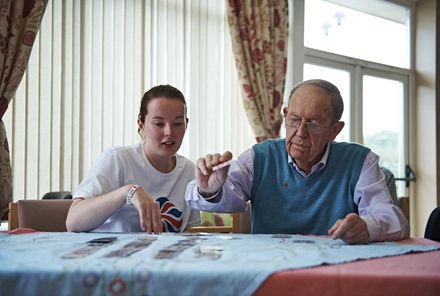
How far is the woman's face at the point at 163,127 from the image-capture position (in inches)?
74.2

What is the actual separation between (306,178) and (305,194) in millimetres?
58

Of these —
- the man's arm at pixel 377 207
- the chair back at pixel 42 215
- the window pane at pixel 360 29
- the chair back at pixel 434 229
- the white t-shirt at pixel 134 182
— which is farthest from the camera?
the window pane at pixel 360 29

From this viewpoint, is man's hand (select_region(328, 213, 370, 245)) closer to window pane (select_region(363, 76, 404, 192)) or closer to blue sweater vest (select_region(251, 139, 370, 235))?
blue sweater vest (select_region(251, 139, 370, 235))

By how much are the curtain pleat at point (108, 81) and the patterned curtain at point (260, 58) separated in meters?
0.12

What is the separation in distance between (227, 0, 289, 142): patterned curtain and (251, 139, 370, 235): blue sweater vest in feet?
8.97

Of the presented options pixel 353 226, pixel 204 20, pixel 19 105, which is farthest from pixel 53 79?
pixel 353 226

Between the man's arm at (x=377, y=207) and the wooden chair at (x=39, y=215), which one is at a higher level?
the man's arm at (x=377, y=207)

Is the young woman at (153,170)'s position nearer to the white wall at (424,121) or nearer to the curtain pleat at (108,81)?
the curtain pleat at (108,81)

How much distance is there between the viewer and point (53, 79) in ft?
11.7

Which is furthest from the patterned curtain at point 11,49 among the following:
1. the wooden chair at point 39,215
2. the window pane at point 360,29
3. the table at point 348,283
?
the window pane at point 360,29

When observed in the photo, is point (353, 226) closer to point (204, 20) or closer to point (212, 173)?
point (212, 173)

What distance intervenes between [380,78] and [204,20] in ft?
9.06

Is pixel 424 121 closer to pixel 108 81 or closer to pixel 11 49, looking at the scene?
pixel 108 81

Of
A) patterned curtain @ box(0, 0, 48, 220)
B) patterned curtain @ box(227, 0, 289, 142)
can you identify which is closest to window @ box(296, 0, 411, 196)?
patterned curtain @ box(227, 0, 289, 142)
